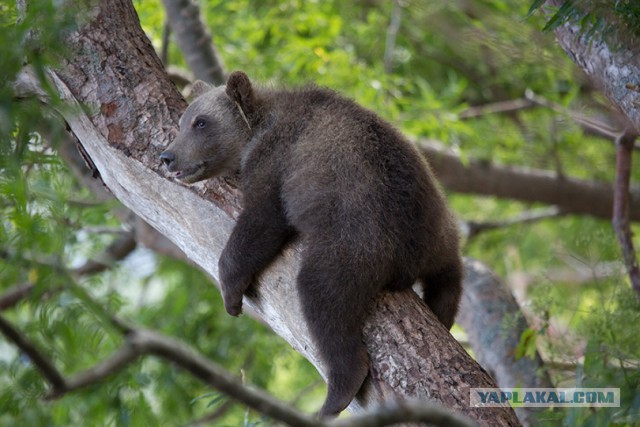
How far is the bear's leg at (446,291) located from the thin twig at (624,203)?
1304 mm

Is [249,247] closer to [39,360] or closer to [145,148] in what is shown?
[145,148]

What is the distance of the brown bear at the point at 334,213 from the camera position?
4012 millimetres

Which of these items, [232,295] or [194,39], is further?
[194,39]

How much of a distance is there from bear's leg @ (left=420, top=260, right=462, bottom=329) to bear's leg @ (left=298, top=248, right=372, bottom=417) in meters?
0.89

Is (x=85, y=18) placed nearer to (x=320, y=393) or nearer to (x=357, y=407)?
(x=357, y=407)

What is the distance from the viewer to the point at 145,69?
476 centimetres

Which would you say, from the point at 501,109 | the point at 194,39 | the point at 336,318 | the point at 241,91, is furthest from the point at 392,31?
the point at 336,318

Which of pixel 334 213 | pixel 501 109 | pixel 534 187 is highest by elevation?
pixel 334 213

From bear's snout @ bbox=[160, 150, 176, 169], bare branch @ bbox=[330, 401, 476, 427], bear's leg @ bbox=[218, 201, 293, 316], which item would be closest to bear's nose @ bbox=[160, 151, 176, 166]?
bear's snout @ bbox=[160, 150, 176, 169]

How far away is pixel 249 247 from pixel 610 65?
2.20 meters

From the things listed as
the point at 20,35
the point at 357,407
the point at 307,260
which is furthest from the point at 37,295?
the point at 357,407

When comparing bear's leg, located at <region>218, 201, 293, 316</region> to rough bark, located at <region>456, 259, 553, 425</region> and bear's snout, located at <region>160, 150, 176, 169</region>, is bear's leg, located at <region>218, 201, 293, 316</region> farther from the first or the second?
rough bark, located at <region>456, 259, 553, 425</region>

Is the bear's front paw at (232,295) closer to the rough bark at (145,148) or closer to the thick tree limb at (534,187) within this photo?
the rough bark at (145,148)

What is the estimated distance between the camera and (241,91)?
516 centimetres
